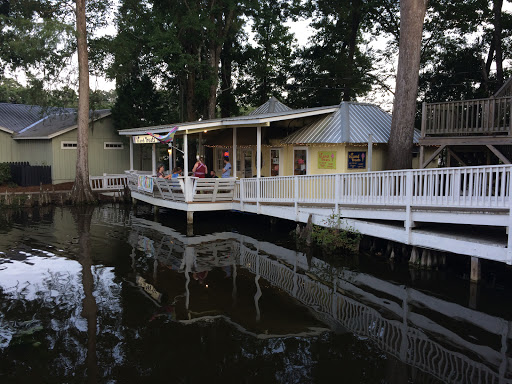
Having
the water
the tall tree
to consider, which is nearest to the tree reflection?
the water

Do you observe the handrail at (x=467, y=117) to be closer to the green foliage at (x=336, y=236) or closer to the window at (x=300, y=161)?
the green foliage at (x=336, y=236)

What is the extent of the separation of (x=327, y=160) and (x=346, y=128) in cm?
143

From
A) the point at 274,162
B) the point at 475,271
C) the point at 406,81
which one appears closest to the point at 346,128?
the point at 406,81

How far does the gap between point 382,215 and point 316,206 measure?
2549 mm

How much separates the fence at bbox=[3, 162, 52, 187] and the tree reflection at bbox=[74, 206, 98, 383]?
1043 cm

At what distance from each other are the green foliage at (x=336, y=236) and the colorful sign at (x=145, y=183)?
28.9 ft

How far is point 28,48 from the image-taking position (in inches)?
840

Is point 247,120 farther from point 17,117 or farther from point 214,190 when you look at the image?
point 17,117

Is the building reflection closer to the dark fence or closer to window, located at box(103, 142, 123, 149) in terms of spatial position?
the dark fence

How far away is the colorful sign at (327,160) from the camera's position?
59.4ft

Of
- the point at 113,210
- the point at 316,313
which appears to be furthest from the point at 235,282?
the point at 113,210

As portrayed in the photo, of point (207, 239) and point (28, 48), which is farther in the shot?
point (28, 48)

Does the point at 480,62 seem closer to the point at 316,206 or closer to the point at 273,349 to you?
the point at 316,206

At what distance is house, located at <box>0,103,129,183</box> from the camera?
1078 inches
